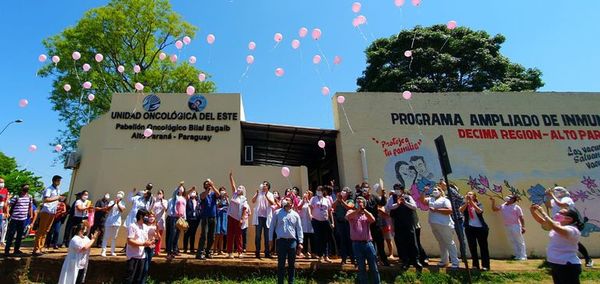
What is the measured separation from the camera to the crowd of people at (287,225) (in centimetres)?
614

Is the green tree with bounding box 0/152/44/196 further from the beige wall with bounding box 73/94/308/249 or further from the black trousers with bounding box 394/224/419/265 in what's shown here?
the black trousers with bounding box 394/224/419/265

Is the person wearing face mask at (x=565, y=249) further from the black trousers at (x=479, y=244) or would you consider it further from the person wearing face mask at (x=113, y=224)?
the person wearing face mask at (x=113, y=224)

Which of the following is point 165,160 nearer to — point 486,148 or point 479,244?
point 479,244

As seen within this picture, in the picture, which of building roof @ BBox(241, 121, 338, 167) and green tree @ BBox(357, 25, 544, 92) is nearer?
building roof @ BBox(241, 121, 338, 167)

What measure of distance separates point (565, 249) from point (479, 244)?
3.62 metres

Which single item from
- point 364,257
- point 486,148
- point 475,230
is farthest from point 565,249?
point 486,148

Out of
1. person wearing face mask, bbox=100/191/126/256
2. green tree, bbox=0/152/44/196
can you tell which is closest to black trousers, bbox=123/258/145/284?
person wearing face mask, bbox=100/191/126/256

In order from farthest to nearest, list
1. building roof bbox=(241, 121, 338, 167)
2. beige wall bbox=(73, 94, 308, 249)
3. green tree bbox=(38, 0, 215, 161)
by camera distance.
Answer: green tree bbox=(38, 0, 215, 161) < building roof bbox=(241, 121, 338, 167) < beige wall bbox=(73, 94, 308, 249)

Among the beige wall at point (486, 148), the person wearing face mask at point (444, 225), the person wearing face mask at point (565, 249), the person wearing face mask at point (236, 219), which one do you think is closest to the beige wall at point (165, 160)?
the person wearing face mask at point (236, 219)

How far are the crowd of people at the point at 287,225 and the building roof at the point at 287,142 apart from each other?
10.2ft

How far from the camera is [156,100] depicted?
11445mm

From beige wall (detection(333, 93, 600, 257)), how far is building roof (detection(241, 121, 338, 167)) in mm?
1050

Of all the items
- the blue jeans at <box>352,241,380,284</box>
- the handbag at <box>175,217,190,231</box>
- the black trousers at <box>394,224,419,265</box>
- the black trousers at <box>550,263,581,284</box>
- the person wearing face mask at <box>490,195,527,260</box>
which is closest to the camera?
the black trousers at <box>550,263,581,284</box>

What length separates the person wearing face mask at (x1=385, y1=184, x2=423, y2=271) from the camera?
7289 millimetres
